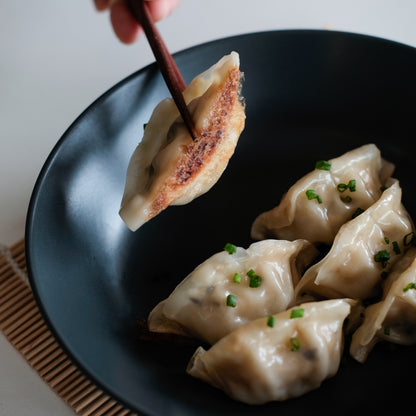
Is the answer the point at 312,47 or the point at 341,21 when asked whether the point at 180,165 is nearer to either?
the point at 312,47

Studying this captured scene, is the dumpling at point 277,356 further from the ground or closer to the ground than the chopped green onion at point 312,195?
closer to the ground

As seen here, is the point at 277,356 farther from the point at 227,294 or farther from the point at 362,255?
the point at 362,255

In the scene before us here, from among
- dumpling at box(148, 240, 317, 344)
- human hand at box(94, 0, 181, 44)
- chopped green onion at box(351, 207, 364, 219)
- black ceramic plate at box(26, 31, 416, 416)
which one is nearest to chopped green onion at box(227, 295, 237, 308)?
dumpling at box(148, 240, 317, 344)

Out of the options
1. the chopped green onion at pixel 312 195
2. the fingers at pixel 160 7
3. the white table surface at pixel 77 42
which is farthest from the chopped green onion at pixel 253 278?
the white table surface at pixel 77 42

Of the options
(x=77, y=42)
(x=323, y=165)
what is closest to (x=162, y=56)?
(x=323, y=165)

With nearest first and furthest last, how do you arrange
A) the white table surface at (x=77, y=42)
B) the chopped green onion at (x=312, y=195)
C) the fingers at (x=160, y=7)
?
the fingers at (x=160, y=7) < the chopped green onion at (x=312, y=195) < the white table surface at (x=77, y=42)

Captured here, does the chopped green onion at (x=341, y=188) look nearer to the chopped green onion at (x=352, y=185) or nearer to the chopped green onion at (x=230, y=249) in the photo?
the chopped green onion at (x=352, y=185)
